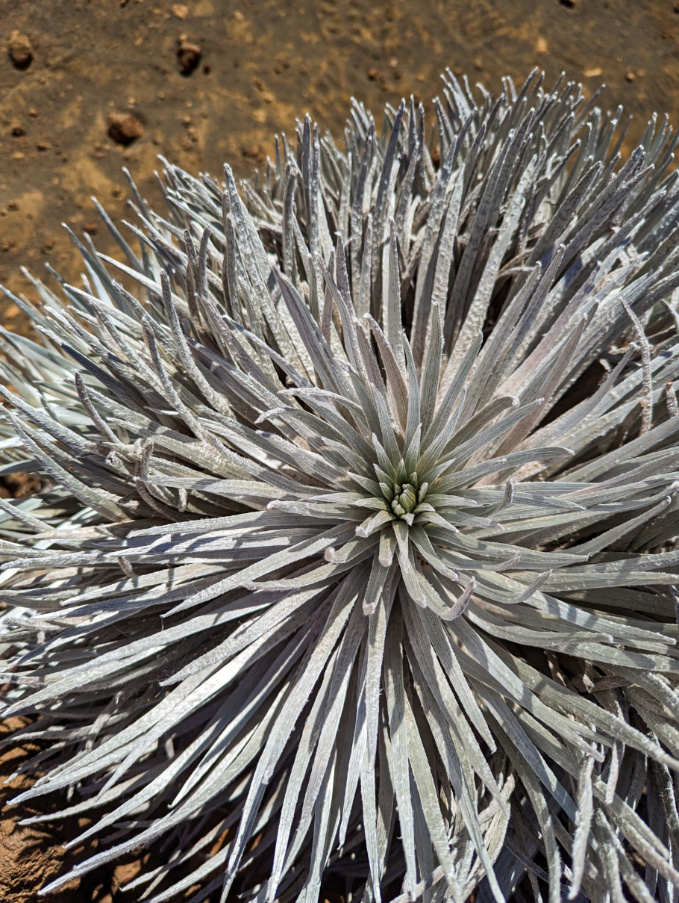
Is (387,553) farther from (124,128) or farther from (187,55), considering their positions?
(187,55)

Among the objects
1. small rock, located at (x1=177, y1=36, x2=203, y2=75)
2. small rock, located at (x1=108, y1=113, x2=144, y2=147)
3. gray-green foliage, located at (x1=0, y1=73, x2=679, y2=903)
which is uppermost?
small rock, located at (x1=177, y1=36, x2=203, y2=75)

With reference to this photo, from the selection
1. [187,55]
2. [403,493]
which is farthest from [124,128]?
[403,493]

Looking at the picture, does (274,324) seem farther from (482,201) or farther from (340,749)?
(340,749)

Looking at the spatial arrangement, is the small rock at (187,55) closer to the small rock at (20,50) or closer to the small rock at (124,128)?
the small rock at (124,128)

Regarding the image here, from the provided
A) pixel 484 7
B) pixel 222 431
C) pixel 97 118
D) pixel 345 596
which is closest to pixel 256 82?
pixel 97 118

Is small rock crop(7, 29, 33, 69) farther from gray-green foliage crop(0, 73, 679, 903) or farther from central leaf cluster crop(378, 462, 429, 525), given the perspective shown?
central leaf cluster crop(378, 462, 429, 525)

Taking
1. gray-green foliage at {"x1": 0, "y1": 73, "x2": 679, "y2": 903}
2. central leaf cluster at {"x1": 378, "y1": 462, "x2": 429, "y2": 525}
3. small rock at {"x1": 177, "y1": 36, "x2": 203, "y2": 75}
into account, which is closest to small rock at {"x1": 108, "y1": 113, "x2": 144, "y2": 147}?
small rock at {"x1": 177, "y1": 36, "x2": 203, "y2": 75}

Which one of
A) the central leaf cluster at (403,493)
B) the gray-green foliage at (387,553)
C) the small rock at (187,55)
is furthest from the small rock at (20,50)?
the central leaf cluster at (403,493)
